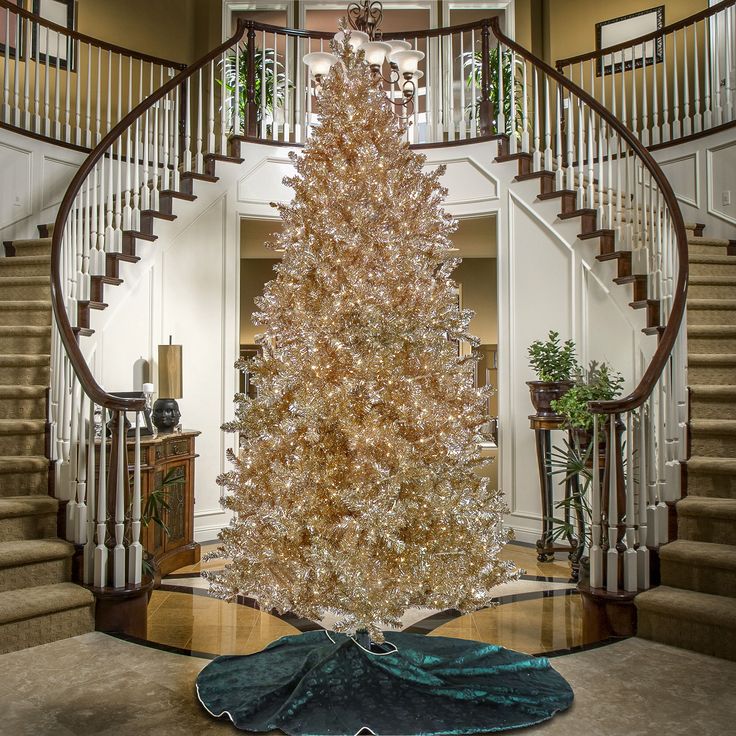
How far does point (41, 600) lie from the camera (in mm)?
2891

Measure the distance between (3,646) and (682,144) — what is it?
597 centimetres

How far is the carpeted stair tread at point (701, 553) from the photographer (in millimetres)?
2895

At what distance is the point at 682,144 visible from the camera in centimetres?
604

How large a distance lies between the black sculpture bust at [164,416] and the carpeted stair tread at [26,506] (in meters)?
1.25

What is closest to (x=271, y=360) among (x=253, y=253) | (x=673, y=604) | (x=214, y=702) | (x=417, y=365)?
(x=417, y=365)

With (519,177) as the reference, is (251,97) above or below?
above

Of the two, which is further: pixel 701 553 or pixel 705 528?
pixel 705 528

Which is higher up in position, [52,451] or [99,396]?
[99,396]

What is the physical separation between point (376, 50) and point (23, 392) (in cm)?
279

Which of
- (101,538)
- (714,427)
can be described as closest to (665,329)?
(714,427)

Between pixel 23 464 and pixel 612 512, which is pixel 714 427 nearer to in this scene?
pixel 612 512

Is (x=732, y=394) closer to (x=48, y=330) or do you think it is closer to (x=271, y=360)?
(x=271, y=360)

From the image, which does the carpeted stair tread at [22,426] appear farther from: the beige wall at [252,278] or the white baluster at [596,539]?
the beige wall at [252,278]

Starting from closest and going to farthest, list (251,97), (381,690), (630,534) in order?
(381,690)
(630,534)
(251,97)
